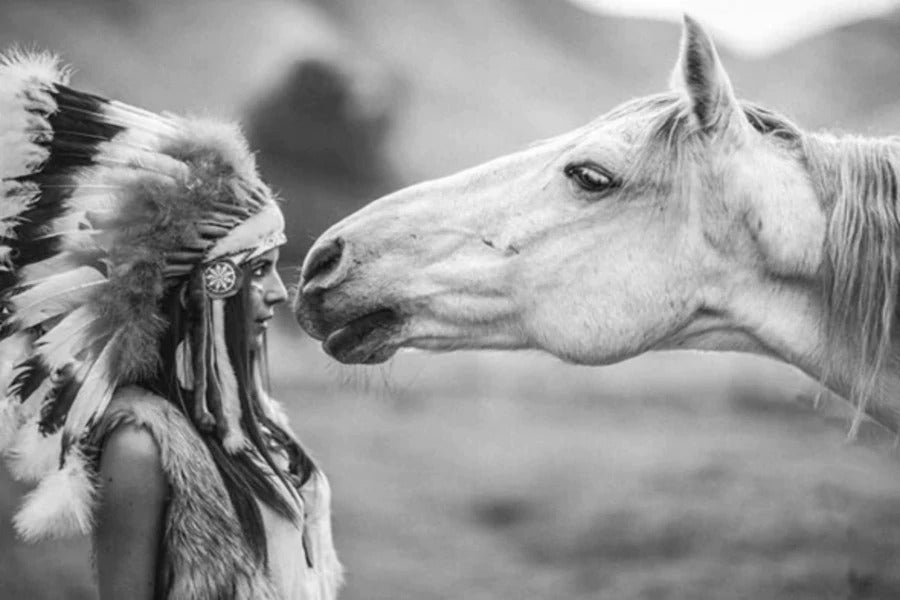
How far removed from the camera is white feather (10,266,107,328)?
1.31m

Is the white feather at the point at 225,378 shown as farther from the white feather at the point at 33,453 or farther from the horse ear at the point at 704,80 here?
the horse ear at the point at 704,80

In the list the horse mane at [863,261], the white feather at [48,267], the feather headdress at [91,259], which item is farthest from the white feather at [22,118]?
the horse mane at [863,261]

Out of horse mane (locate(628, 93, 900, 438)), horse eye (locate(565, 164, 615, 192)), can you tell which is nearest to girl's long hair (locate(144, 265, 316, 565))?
horse eye (locate(565, 164, 615, 192))

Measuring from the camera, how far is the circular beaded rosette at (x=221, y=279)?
1364 millimetres

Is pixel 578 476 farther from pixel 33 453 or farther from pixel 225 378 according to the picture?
pixel 33 453

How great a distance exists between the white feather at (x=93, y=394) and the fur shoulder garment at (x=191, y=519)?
2 cm

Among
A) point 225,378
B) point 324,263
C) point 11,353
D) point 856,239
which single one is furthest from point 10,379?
point 856,239

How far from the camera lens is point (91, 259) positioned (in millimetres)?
1341

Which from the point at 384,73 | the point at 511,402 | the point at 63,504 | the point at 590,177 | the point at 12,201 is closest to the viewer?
the point at 63,504

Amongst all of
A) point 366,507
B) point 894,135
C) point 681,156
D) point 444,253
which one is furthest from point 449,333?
point 366,507

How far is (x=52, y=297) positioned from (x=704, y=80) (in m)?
0.96

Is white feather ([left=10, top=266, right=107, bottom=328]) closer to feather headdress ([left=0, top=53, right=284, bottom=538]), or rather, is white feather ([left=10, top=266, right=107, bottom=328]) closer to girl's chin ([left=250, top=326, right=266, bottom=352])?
feather headdress ([left=0, top=53, right=284, bottom=538])

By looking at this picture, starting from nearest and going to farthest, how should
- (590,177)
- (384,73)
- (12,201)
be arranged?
(12,201), (590,177), (384,73)

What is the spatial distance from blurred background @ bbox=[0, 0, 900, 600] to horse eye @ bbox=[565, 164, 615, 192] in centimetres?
265
